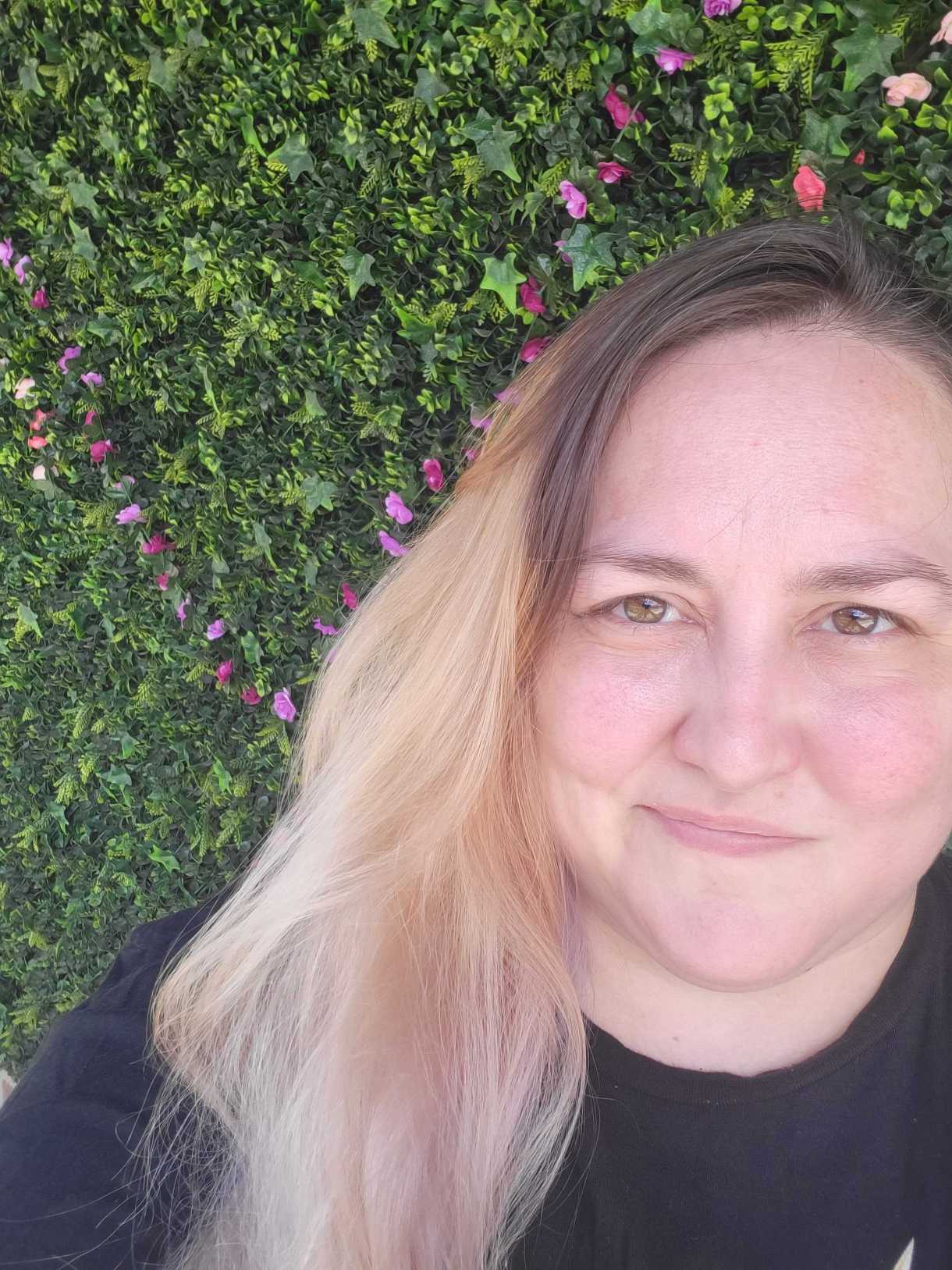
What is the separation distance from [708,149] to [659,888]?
1.45 metres

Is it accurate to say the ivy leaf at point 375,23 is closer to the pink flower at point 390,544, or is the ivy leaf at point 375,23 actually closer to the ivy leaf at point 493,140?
the ivy leaf at point 493,140

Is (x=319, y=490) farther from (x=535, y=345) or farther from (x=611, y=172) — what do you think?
(x=611, y=172)

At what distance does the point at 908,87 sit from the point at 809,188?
0.72 ft

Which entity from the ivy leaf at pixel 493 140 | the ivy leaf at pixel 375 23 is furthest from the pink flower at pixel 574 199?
the ivy leaf at pixel 375 23

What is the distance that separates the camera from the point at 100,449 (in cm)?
268

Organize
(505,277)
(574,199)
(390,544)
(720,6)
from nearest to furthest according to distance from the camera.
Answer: (720,6) < (574,199) < (505,277) < (390,544)

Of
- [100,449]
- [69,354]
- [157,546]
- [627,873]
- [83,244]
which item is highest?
[83,244]

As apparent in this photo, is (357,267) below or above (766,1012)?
above

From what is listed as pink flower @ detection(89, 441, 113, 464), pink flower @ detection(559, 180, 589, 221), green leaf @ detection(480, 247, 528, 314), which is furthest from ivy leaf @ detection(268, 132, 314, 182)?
pink flower @ detection(89, 441, 113, 464)

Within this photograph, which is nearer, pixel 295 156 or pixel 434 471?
pixel 295 156

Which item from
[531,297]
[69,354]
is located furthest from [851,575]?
[69,354]

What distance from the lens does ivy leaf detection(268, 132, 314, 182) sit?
2035mm

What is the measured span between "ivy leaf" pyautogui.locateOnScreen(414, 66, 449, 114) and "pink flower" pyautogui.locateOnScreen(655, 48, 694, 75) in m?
0.48

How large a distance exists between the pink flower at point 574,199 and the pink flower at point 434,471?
2.23ft
